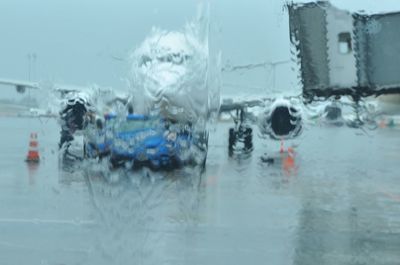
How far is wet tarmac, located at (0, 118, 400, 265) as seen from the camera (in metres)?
7.79

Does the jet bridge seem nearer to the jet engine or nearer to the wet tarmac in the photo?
the wet tarmac

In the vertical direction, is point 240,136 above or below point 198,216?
above

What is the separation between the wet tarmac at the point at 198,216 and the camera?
7785mm

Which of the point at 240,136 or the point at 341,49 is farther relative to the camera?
the point at 240,136

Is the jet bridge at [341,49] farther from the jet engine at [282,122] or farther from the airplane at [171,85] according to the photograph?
the jet engine at [282,122]

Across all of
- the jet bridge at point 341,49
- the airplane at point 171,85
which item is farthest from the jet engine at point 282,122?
the jet bridge at point 341,49

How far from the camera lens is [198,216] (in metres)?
10.4

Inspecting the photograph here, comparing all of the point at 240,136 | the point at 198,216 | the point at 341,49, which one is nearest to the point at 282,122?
the point at 240,136

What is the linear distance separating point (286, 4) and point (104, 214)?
206 inches

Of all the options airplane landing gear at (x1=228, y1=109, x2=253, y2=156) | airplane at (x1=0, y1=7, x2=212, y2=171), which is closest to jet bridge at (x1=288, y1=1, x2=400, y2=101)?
airplane at (x1=0, y1=7, x2=212, y2=171)

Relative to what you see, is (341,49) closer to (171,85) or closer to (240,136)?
(171,85)

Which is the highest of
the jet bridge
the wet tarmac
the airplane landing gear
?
the jet bridge

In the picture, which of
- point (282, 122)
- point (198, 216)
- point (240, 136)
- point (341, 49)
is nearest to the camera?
point (341, 49)

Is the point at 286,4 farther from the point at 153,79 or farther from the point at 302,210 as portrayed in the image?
the point at 153,79
